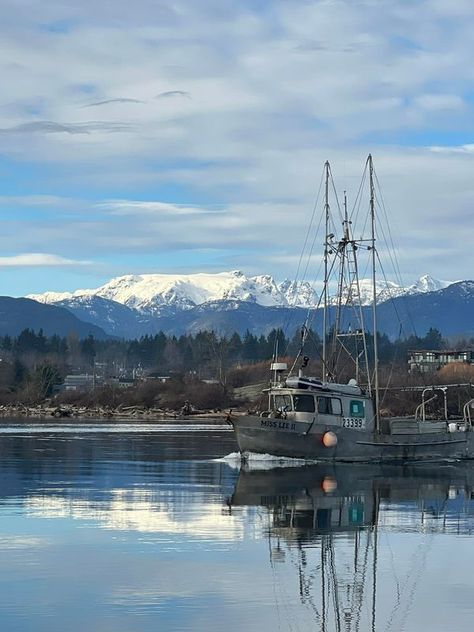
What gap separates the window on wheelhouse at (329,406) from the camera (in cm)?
5831

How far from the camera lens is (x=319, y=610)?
21.6 m

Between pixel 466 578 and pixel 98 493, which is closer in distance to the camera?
pixel 466 578

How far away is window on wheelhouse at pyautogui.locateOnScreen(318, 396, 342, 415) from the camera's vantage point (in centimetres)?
5831

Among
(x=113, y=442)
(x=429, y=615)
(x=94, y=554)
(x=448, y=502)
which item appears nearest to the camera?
(x=429, y=615)

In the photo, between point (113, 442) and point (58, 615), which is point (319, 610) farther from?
point (113, 442)

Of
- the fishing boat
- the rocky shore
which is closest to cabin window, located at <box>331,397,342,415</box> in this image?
the fishing boat

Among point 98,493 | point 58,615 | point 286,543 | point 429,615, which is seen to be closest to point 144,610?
point 58,615

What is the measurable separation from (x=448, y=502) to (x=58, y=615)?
2194cm

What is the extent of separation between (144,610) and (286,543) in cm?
875

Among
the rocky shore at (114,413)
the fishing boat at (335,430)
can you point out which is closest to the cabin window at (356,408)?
the fishing boat at (335,430)

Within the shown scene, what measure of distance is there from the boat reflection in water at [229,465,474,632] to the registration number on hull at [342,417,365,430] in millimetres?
4644

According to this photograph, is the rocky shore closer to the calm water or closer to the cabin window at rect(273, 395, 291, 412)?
the cabin window at rect(273, 395, 291, 412)

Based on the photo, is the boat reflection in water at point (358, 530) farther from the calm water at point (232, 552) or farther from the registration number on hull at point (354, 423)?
the registration number on hull at point (354, 423)

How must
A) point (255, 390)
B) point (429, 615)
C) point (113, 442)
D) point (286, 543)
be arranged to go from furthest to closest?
point (255, 390) < point (113, 442) < point (286, 543) < point (429, 615)
